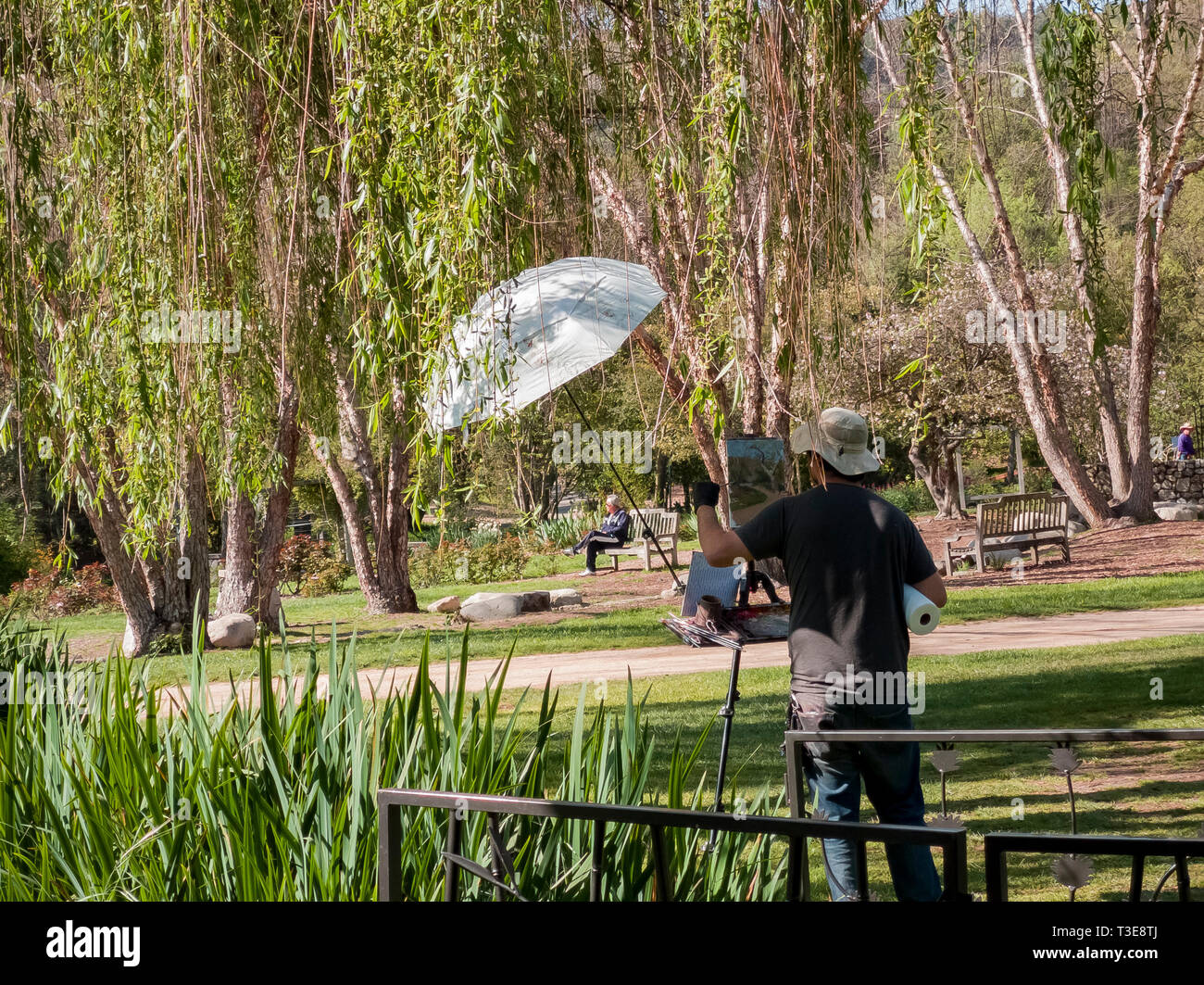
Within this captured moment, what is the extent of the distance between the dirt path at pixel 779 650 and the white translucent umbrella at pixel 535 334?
4.95m

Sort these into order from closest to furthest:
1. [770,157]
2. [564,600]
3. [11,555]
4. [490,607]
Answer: [770,157] < [490,607] < [564,600] < [11,555]

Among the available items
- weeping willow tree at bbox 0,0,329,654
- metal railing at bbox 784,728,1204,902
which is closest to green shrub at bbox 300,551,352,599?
weeping willow tree at bbox 0,0,329,654

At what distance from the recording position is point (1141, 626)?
10688 millimetres

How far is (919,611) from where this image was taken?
12.3 feet

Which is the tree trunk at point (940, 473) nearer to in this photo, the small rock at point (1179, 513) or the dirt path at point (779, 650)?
the small rock at point (1179, 513)

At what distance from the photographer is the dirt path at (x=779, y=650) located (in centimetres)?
993

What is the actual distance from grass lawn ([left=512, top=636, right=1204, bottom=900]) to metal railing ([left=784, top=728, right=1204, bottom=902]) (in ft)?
3.09

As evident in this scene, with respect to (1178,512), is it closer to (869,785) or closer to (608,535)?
(608,535)

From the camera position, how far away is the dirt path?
993 cm

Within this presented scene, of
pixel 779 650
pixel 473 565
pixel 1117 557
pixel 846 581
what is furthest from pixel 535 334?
pixel 473 565

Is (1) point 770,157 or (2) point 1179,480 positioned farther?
(2) point 1179,480

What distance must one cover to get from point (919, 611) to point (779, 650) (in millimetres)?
7716
